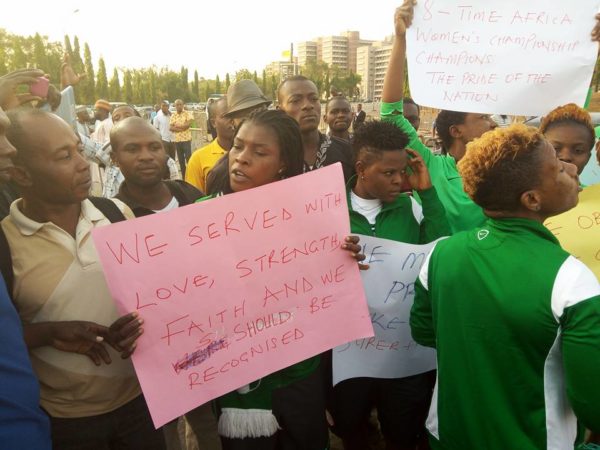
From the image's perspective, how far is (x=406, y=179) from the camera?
2.35 m

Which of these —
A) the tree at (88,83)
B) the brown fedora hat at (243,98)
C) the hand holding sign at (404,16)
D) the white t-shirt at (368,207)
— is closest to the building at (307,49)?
the tree at (88,83)

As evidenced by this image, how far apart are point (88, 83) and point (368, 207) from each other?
213 ft

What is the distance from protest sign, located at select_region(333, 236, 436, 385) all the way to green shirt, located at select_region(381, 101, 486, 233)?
394mm

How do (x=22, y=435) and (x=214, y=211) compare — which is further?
(x=214, y=211)

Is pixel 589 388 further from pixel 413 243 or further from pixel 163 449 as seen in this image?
pixel 163 449

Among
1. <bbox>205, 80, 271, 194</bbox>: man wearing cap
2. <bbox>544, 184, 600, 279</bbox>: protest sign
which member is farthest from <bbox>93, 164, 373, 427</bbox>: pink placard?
<bbox>205, 80, 271, 194</bbox>: man wearing cap

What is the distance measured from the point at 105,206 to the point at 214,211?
1.82 feet

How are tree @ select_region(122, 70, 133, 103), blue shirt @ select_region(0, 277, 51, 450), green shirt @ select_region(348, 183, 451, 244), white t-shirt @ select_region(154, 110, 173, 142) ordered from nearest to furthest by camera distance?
blue shirt @ select_region(0, 277, 51, 450) < green shirt @ select_region(348, 183, 451, 244) < white t-shirt @ select_region(154, 110, 173, 142) < tree @ select_region(122, 70, 133, 103)

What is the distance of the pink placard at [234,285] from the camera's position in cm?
149

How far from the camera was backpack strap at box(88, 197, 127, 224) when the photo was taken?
180 centimetres

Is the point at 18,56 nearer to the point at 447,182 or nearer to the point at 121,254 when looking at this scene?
the point at 447,182

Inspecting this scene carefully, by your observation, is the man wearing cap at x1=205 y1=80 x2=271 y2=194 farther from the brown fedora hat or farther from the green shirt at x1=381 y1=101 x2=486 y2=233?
the green shirt at x1=381 y1=101 x2=486 y2=233

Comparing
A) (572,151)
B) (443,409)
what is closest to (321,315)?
(443,409)

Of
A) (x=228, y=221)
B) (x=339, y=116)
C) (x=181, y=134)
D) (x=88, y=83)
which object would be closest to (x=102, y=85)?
(x=88, y=83)
